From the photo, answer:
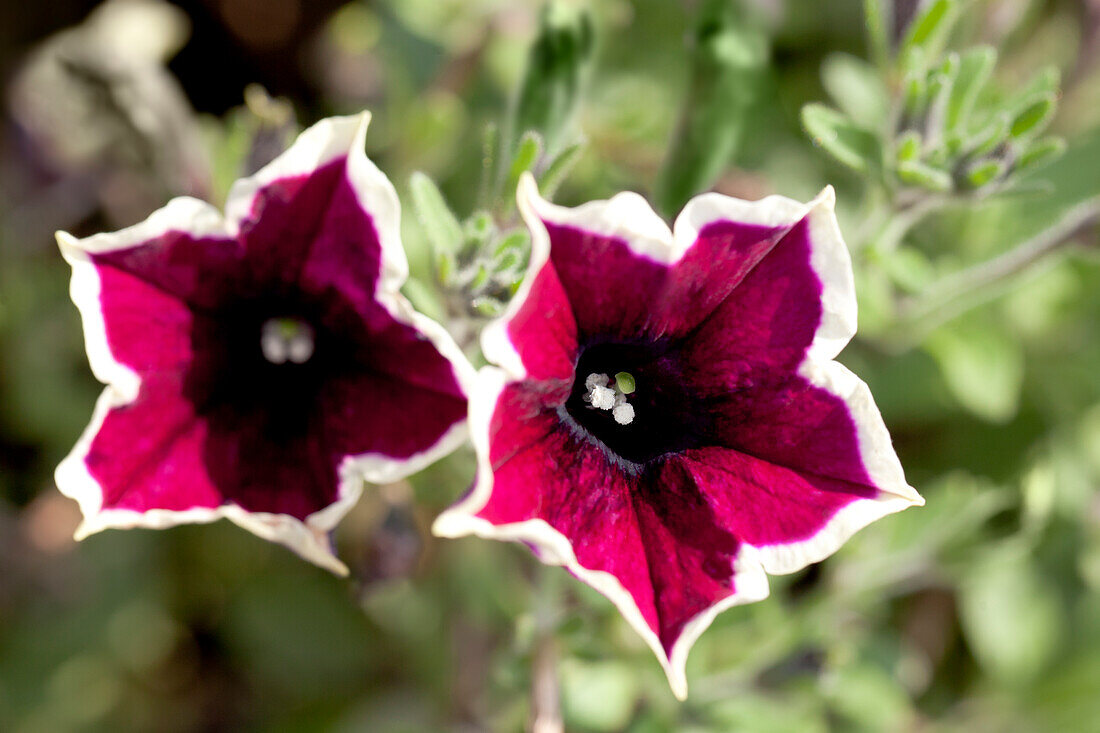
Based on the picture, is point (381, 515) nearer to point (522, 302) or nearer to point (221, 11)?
point (522, 302)

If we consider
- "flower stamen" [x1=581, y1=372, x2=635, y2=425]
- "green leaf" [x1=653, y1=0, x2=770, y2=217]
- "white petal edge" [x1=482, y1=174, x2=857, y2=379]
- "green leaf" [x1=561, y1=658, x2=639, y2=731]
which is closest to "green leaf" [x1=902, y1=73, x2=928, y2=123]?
"green leaf" [x1=653, y1=0, x2=770, y2=217]

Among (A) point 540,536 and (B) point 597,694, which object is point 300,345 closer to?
(A) point 540,536

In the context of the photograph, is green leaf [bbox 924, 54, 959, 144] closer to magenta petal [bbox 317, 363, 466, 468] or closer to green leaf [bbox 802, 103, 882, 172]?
green leaf [bbox 802, 103, 882, 172]

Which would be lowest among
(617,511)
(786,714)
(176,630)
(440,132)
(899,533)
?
(176,630)

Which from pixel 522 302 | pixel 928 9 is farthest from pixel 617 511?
pixel 928 9

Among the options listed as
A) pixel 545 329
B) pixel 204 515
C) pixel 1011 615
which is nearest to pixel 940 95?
pixel 545 329
